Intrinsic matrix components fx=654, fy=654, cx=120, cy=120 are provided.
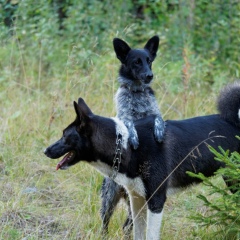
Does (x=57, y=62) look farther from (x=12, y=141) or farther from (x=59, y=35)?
(x=12, y=141)

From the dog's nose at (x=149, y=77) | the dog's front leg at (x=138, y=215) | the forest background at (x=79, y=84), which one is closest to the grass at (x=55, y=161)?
the forest background at (x=79, y=84)

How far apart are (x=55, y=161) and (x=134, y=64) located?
1346 millimetres

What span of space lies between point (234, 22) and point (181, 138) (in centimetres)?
549

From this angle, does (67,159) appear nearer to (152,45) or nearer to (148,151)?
(148,151)

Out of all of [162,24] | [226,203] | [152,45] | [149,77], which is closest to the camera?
[226,203]

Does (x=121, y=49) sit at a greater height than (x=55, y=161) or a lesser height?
greater

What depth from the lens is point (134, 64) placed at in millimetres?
6492

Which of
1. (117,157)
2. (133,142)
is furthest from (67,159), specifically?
(133,142)

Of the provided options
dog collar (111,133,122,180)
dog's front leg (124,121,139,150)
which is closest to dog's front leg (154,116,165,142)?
dog's front leg (124,121,139,150)

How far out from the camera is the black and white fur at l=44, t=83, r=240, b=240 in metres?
5.09

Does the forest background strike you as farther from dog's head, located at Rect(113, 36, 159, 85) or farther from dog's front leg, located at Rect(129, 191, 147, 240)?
dog's head, located at Rect(113, 36, 159, 85)

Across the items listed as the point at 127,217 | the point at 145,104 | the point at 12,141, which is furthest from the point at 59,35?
the point at 127,217

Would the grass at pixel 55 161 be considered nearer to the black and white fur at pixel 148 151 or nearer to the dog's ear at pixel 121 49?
the black and white fur at pixel 148 151

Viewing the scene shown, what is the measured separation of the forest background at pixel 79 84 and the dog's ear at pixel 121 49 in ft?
1.89
